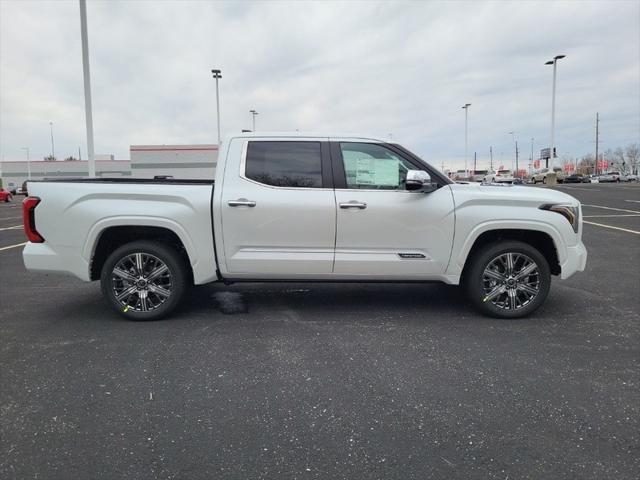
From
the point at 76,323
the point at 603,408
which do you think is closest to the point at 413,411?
the point at 603,408

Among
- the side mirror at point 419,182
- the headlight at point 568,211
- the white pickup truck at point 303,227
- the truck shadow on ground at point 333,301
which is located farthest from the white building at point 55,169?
the headlight at point 568,211

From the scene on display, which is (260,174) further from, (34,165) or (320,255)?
(34,165)

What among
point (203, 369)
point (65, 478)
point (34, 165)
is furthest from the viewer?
point (34, 165)

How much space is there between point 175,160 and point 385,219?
48.8 metres

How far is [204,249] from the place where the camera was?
16.7 ft

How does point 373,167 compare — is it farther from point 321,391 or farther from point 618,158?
point 618,158

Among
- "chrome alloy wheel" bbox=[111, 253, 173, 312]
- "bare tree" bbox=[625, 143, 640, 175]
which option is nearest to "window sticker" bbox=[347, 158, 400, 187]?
"chrome alloy wheel" bbox=[111, 253, 173, 312]

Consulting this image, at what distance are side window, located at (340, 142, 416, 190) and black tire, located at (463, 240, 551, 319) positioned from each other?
1.15 m

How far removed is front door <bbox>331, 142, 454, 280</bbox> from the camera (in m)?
5.05

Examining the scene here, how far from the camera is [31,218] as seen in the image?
504 cm

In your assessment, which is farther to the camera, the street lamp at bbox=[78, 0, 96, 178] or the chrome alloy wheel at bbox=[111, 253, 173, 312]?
the street lamp at bbox=[78, 0, 96, 178]

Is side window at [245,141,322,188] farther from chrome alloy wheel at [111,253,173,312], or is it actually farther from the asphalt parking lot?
the asphalt parking lot

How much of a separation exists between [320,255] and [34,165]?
84.0 metres

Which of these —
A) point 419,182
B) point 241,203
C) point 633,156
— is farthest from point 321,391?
point 633,156
